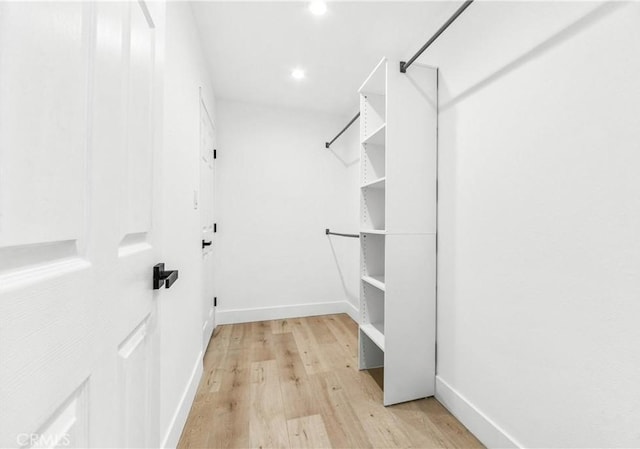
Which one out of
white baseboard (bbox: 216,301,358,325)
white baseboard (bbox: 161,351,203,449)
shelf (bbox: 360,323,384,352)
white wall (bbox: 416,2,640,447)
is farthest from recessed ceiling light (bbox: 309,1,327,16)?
white baseboard (bbox: 216,301,358,325)

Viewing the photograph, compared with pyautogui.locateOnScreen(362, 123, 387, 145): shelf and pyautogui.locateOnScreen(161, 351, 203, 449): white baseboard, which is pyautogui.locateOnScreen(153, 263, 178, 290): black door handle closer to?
pyautogui.locateOnScreen(161, 351, 203, 449): white baseboard

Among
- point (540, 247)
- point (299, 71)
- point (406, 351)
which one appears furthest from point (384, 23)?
point (406, 351)

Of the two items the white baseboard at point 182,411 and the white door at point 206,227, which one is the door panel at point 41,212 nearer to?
the white baseboard at point 182,411

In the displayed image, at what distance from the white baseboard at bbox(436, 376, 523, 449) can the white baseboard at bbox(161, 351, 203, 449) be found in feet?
4.86

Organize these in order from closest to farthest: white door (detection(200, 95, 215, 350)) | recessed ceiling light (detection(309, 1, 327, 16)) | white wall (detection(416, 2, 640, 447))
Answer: white wall (detection(416, 2, 640, 447)) < recessed ceiling light (detection(309, 1, 327, 16)) < white door (detection(200, 95, 215, 350))

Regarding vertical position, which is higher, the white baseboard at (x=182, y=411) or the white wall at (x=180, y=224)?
the white wall at (x=180, y=224)

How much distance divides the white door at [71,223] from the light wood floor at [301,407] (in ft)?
3.13

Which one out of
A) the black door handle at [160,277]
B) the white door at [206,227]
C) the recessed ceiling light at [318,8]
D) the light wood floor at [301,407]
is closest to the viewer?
the black door handle at [160,277]

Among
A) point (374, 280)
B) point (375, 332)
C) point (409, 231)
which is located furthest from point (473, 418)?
point (409, 231)

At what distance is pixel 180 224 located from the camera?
1426mm

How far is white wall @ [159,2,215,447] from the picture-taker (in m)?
1.21

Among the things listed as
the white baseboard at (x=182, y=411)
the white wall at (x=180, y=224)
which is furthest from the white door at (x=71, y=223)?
the white baseboard at (x=182, y=411)

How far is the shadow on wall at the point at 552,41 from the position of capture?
91cm

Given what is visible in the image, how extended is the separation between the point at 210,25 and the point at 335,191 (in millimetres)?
1967
